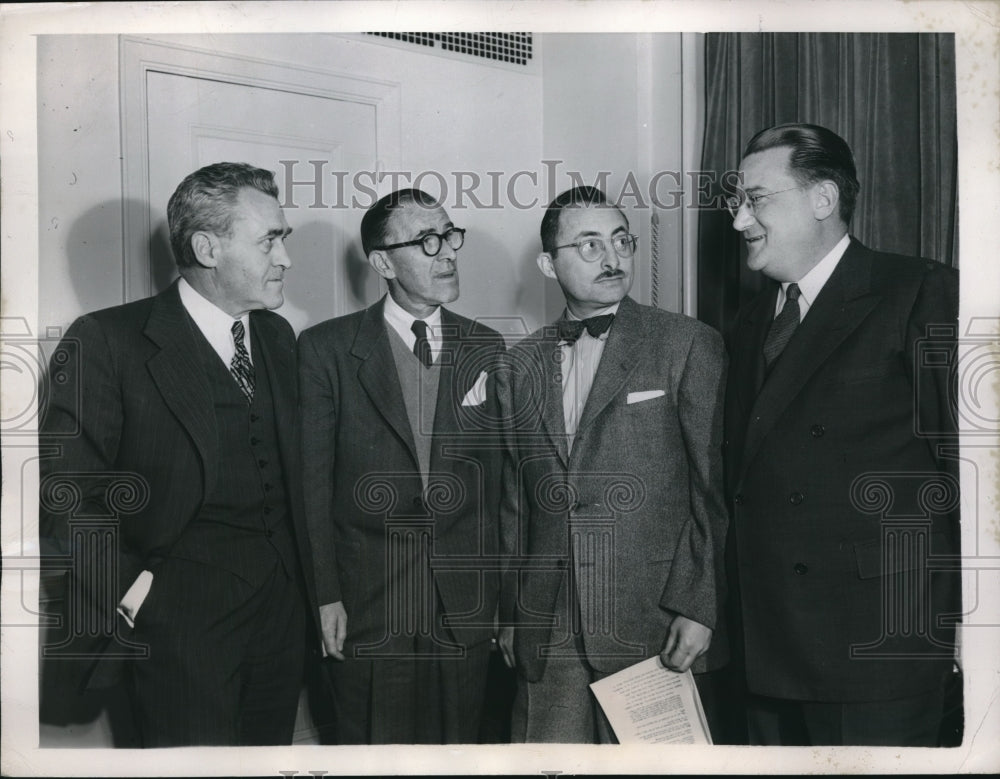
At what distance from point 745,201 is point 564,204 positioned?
1.51ft

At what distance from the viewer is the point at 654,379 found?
99.9 inches

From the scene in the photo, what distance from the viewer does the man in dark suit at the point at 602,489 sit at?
2.54 m

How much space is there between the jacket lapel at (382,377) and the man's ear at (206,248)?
1.32 ft

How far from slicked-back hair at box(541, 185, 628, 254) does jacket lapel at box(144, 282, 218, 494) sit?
0.93 m

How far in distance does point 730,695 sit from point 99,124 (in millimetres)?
2171

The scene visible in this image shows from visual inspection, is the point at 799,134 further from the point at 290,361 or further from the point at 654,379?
the point at 290,361

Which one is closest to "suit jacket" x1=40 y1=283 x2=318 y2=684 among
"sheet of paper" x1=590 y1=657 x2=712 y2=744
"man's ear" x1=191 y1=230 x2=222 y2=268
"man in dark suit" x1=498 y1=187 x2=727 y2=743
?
"man's ear" x1=191 y1=230 x2=222 y2=268

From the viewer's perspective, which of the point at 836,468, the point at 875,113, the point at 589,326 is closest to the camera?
the point at 836,468

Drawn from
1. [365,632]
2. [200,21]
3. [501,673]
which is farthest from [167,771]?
[200,21]

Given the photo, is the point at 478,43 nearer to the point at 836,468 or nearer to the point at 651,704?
the point at 836,468

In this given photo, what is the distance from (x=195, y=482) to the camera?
249 centimetres

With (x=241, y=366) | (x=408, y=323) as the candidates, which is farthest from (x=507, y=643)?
(x=241, y=366)

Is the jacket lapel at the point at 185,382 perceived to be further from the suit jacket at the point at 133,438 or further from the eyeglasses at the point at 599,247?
the eyeglasses at the point at 599,247

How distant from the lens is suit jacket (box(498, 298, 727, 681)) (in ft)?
8.31
